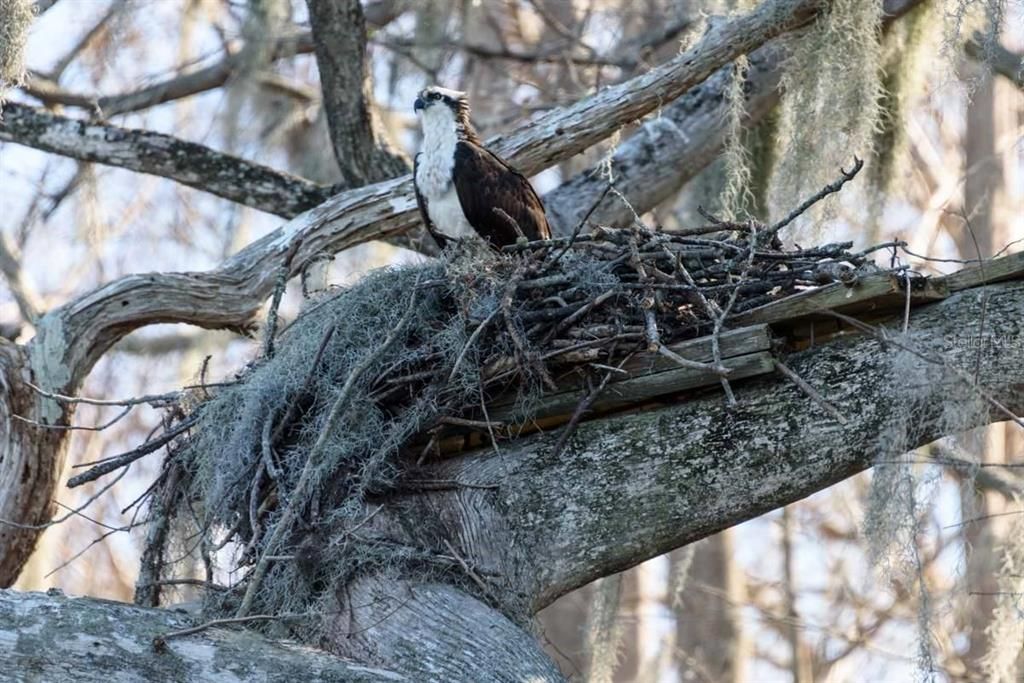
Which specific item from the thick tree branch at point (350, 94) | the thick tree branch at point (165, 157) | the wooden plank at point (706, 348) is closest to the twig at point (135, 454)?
the wooden plank at point (706, 348)

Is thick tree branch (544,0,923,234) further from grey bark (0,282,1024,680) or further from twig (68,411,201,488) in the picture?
grey bark (0,282,1024,680)

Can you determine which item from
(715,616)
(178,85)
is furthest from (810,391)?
(715,616)

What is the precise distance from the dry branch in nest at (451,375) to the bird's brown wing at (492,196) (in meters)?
0.79

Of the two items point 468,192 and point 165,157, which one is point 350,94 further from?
point 468,192

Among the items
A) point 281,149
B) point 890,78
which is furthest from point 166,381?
point 890,78

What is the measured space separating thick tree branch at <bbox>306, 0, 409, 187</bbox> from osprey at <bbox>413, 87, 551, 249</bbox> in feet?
4.53

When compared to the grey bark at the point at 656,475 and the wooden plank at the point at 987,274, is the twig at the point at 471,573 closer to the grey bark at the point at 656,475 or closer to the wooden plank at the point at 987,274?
the grey bark at the point at 656,475

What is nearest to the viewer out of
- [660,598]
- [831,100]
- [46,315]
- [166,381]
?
[46,315]

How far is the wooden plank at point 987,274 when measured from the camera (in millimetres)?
4566

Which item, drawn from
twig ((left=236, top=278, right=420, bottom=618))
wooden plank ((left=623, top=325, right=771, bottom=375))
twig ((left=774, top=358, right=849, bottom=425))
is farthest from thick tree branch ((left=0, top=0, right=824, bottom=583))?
twig ((left=774, top=358, right=849, bottom=425))

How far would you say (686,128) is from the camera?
24.6 ft

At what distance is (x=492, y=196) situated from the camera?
585 centimetres

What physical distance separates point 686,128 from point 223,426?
3263mm

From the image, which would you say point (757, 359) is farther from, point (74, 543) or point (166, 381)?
point (74, 543)
